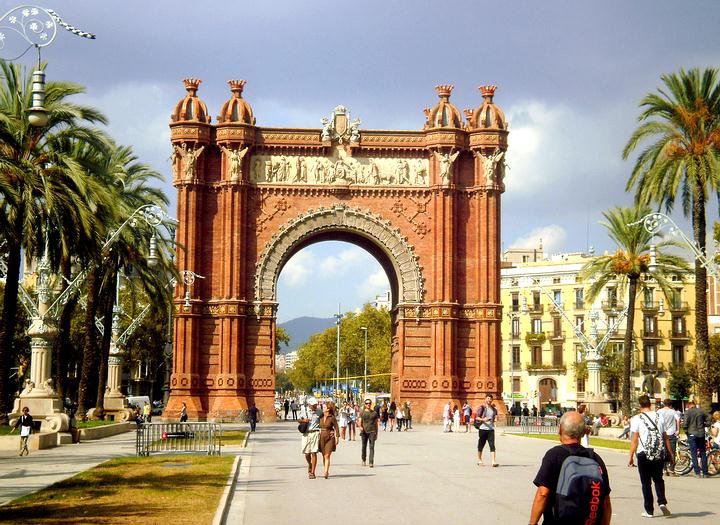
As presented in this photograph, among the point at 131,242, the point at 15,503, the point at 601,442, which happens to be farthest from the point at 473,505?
the point at 131,242

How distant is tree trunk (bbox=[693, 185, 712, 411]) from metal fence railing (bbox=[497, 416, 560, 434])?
1194 centimetres

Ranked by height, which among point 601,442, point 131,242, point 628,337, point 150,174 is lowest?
point 601,442

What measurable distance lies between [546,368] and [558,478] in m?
83.5

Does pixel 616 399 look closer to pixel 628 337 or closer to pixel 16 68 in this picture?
pixel 628 337

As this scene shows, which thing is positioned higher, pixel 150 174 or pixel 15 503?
pixel 150 174

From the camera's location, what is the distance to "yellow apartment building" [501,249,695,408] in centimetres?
8794

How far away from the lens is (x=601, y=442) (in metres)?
37.8

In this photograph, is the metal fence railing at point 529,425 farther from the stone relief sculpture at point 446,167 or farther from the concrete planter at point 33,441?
the concrete planter at point 33,441

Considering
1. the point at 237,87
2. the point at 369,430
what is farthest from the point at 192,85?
the point at 369,430

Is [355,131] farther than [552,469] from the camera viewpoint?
Yes

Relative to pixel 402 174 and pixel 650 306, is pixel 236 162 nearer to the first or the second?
pixel 402 174

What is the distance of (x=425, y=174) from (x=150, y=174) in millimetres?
14715

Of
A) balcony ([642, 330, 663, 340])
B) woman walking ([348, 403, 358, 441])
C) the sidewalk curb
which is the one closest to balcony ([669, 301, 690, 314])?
balcony ([642, 330, 663, 340])

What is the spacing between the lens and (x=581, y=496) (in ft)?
27.2
